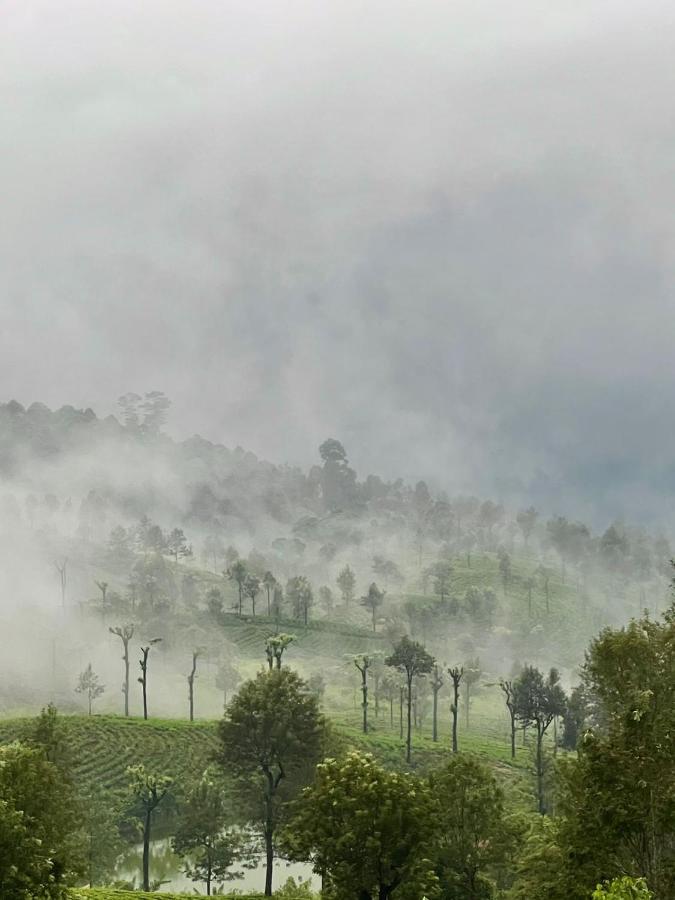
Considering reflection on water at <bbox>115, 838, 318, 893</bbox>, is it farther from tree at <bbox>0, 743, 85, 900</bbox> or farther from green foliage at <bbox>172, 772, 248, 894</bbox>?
tree at <bbox>0, 743, 85, 900</bbox>


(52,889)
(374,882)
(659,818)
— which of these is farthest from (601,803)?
(52,889)

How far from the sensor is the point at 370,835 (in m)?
49.2

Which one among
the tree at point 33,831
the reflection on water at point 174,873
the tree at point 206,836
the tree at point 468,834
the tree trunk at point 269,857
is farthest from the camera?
the reflection on water at point 174,873

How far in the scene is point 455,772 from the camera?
183 feet

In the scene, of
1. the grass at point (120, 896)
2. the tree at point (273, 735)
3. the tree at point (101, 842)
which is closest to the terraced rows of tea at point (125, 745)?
the tree at point (101, 842)

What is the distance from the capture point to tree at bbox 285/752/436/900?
49.0 metres

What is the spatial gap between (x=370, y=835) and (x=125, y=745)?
92.5 meters

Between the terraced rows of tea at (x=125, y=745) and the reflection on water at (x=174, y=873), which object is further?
the terraced rows of tea at (x=125, y=745)

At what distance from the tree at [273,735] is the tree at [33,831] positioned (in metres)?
24.7

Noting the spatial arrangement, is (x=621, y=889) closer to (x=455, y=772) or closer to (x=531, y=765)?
(x=455, y=772)

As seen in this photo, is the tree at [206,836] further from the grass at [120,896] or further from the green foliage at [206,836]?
the grass at [120,896]

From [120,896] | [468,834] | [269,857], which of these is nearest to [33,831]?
[120,896]

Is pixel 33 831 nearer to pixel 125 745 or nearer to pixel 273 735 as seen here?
pixel 273 735

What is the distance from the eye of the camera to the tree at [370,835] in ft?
161
